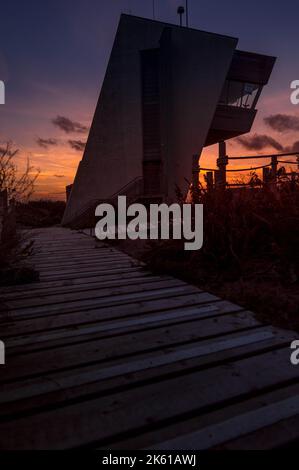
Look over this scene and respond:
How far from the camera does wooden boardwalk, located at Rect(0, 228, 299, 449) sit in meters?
1.43

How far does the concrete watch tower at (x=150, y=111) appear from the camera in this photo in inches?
711

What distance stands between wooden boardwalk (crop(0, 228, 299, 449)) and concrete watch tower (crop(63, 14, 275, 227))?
1459cm

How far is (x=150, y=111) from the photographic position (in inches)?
715

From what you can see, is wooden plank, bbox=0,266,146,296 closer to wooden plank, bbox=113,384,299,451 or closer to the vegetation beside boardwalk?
the vegetation beside boardwalk

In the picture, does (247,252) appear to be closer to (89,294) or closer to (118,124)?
(89,294)

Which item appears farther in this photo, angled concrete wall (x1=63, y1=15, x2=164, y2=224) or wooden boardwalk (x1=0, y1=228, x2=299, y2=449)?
angled concrete wall (x1=63, y1=15, x2=164, y2=224)

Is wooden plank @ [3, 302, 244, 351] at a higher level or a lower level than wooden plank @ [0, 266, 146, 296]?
lower

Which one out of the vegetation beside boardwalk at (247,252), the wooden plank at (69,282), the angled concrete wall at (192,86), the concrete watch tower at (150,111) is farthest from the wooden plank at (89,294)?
the angled concrete wall at (192,86)

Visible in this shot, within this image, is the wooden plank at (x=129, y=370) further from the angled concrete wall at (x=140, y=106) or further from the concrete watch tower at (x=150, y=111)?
the angled concrete wall at (x=140, y=106)

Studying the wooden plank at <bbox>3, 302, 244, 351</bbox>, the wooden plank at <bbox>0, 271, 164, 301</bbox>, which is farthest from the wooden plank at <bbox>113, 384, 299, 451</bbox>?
the wooden plank at <bbox>0, 271, 164, 301</bbox>

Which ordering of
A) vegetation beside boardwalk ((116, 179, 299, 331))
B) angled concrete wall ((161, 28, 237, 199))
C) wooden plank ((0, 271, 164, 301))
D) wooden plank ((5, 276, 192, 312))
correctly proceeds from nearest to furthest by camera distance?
wooden plank ((5, 276, 192, 312))
vegetation beside boardwalk ((116, 179, 299, 331))
wooden plank ((0, 271, 164, 301))
angled concrete wall ((161, 28, 237, 199))

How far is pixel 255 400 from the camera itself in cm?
165
